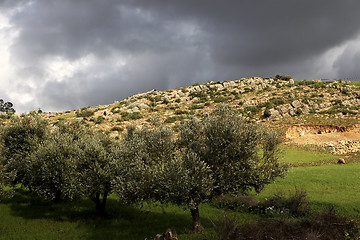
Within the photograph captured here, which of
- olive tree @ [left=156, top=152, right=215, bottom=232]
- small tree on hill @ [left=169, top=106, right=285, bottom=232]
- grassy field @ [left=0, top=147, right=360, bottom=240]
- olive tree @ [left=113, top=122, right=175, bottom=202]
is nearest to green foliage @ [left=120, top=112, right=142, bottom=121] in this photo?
grassy field @ [left=0, top=147, right=360, bottom=240]

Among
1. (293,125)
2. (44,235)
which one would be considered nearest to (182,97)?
(293,125)

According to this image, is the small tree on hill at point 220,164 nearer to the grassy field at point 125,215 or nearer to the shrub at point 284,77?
the grassy field at point 125,215

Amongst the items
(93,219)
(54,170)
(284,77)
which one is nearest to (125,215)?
(93,219)

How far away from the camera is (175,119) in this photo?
9338cm

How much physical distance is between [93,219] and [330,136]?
214 feet

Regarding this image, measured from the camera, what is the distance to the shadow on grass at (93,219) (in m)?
24.1

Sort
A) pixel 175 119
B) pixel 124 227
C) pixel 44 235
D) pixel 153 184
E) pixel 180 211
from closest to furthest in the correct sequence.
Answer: pixel 153 184 → pixel 44 235 → pixel 124 227 → pixel 180 211 → pixel 175 119

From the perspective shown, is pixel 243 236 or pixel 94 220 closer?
pixel 243 236

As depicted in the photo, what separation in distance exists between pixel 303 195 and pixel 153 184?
17732 millimetres

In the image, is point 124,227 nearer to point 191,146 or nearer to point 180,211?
point 180,211

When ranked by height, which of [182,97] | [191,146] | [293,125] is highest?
[182,97]

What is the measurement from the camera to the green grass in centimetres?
2752

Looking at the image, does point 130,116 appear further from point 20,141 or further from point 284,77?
point 284,77

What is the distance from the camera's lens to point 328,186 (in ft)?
114
